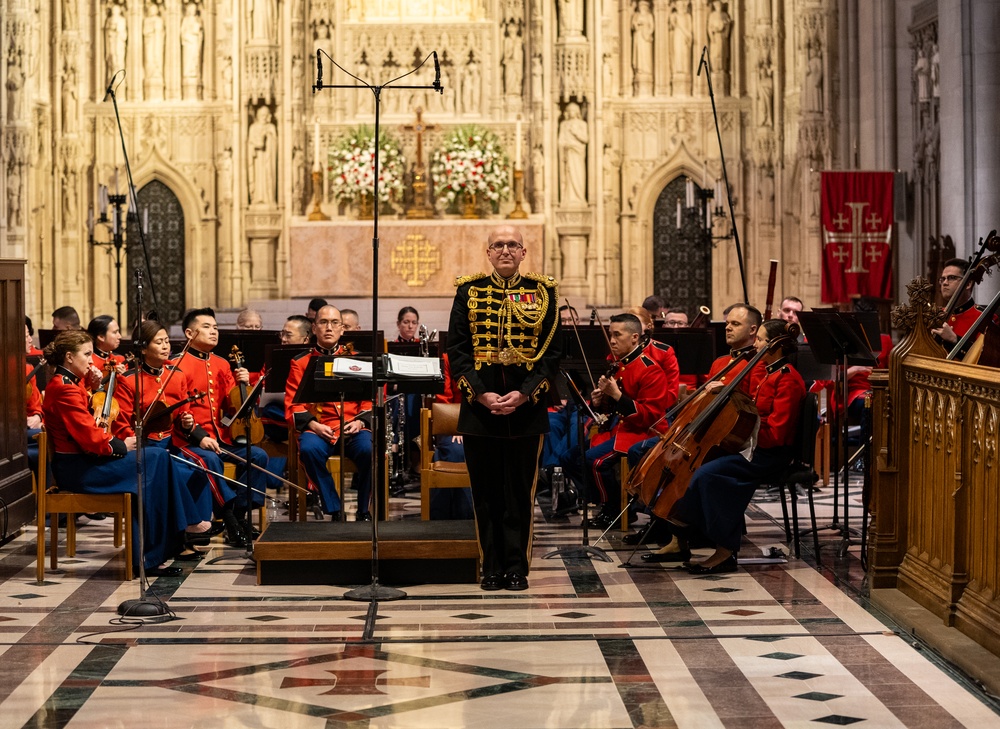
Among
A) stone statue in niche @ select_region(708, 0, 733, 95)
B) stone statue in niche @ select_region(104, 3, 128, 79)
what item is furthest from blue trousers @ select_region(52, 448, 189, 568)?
stone statue in niche @ select_region(708, 0, 733, 95)

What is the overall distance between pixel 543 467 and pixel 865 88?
25.2ft

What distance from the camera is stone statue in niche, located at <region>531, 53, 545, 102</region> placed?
58.1 ft

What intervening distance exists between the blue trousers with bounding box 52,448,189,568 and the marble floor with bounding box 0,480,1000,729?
0.21 metres

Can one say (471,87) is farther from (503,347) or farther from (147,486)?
(503,347)

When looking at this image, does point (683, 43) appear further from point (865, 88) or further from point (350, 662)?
point (350, 662)

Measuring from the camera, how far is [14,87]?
1703 cm

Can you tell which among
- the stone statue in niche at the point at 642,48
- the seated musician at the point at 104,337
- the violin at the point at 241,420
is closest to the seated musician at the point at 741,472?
the violin at the point at 241,420

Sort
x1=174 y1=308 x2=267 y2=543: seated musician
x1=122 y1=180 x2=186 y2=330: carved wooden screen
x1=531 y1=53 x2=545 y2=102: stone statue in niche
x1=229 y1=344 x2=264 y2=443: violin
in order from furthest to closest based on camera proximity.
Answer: x1=122 y1=180 x2=186 y2=330: carved wooden screen
x1=531 y1=53 x2=545 y2=102: stone statue in niche
x1=229 y1=344 x2=264 y2=443: violin
x1=174 y1=308 x2=267 y2=543: seated musician

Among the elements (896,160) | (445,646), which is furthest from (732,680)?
(896,160)

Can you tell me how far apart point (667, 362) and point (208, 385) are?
2689mm

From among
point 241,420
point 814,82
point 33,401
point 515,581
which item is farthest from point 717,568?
point 814,82

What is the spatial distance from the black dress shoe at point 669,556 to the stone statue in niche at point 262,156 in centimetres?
1111

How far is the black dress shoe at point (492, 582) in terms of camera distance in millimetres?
6879

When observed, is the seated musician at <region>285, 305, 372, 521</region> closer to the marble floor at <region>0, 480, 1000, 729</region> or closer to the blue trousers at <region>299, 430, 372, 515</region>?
the blue trousers at <region>299, 430, 372, 515</region>
